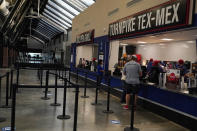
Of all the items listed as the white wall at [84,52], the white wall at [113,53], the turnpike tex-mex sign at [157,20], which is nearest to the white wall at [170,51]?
the white wall at [113,53]

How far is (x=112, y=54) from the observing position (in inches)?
369

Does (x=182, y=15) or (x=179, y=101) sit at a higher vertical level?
(x=182, y=15)

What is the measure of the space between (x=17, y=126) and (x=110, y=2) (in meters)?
7.42

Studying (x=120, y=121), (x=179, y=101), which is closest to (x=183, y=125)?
(x=179, y=101)

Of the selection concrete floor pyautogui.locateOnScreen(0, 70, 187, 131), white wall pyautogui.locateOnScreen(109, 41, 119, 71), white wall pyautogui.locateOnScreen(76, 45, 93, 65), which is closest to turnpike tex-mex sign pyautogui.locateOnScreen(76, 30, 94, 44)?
white wall pyautogui.locateOnScreen(76, 45, 93, 65)

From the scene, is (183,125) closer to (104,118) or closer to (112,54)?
(104,118)

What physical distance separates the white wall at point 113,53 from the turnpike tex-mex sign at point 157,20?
0.67 m

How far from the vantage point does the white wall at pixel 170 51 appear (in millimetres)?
8430

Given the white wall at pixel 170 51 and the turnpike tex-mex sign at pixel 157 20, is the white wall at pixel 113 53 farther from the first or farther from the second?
the white wall at pixel 170 51

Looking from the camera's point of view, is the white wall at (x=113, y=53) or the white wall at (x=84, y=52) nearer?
the white wall at (x=113, y=53)

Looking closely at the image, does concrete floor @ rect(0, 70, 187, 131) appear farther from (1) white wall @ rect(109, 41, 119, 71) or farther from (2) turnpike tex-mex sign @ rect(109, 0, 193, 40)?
(1) white wall @ rect(109, 41, 119, 71)

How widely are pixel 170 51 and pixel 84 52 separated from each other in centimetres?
663

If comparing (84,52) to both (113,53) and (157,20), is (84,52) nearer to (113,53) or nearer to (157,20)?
(113,53)

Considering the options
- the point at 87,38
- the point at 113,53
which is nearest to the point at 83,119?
the point at 113,53
